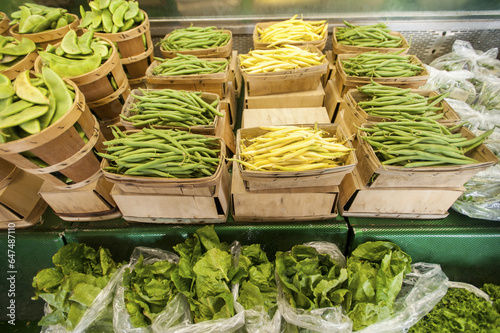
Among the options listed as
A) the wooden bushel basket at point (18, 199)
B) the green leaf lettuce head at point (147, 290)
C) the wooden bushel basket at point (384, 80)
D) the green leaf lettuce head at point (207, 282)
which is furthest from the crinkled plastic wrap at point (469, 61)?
the wooden bushel basket at point (18, 199)

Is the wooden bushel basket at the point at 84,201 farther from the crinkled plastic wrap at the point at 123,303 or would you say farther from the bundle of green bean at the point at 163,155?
the crinkled plastic wrap at the point at 123,303

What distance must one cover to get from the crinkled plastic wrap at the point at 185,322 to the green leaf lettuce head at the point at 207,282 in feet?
0.14

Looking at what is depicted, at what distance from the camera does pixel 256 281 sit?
6.12 feet

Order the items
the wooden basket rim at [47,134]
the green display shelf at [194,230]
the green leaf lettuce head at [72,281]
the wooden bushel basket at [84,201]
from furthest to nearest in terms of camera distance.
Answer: the green display shelf at [194,230] → the wooden bushel basket at [84,201] → the green leaf lettuce head at [72,281] → the wooden basket rim at [47,134]

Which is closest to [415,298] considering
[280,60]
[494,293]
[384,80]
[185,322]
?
[494,293]

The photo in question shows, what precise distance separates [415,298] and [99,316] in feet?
7.51

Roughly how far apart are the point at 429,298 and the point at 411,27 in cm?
351

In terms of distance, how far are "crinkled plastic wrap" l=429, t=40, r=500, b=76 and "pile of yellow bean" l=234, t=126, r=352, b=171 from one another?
8.68 ft

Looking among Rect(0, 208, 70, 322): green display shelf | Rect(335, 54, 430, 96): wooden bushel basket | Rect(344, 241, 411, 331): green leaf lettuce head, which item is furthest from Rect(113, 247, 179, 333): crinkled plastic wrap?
Rect(335, 54, 430, 96): wooden bushel basket

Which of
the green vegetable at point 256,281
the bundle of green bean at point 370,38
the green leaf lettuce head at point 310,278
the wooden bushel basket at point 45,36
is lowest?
the green vegetable at point 256,281

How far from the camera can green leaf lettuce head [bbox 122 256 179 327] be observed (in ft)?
5.73

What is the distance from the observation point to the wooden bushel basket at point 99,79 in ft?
6.75

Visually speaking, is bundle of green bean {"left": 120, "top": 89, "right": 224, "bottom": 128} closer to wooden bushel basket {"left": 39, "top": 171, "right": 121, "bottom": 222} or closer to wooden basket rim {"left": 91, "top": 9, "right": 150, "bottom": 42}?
wooden bushel basket {"left": 39, "top": 171, "right": 121, "bottom": 222}

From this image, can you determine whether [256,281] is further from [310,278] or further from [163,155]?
Answer: [163,155]
